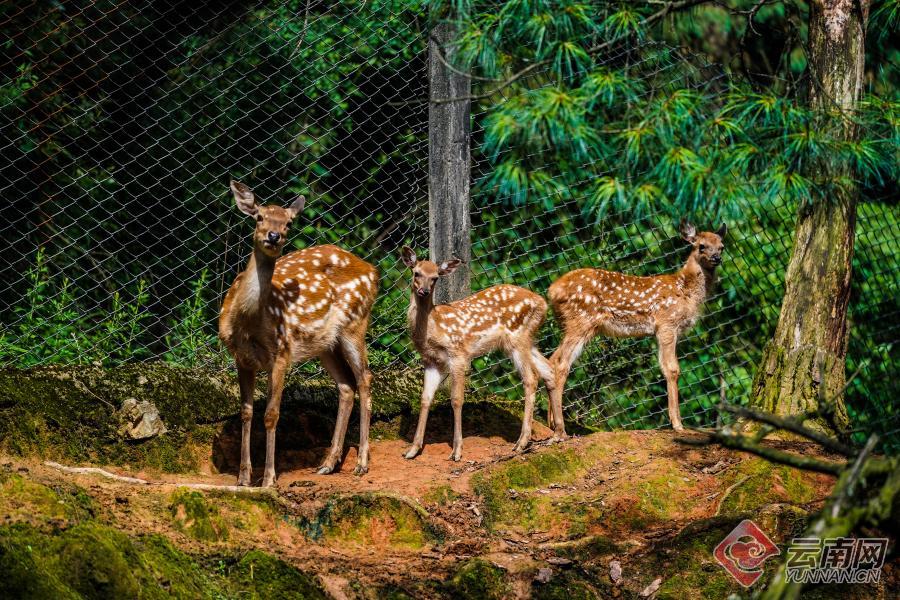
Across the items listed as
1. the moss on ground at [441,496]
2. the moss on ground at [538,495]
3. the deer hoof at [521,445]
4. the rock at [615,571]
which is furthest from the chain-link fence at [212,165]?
the rock at [615,571]

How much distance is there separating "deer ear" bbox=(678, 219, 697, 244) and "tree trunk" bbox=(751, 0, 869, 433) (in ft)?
3.34

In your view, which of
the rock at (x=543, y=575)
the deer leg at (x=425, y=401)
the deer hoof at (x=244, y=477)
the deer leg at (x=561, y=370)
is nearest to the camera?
the rock at (x=543, y=575)

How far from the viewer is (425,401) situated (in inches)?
276

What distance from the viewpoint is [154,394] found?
6547mm

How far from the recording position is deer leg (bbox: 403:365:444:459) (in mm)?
6949

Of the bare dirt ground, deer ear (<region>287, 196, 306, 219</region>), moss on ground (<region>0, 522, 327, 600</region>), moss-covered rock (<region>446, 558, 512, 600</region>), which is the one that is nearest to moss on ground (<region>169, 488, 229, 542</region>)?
the bare dirt ground

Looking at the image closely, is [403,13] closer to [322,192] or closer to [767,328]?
[322,192]

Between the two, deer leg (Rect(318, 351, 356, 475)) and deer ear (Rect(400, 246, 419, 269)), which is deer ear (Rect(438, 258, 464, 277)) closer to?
deer ear (Rect(400, 246, 419, 269))

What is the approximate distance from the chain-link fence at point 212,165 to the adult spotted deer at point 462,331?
1.63ft

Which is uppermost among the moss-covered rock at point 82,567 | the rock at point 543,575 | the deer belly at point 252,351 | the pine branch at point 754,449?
the deer belly at point 252,351

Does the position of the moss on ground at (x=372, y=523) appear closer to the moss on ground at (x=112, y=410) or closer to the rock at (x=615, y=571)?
the rock at (x=615, y=571)

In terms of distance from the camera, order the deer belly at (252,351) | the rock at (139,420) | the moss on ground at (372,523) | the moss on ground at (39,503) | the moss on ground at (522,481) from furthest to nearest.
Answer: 1. the rock at (139,420)
2. the deer belly at (252,351)
3. the moss on ground at (522,481)
4. the moss on ground at (372,523)
5. the moss on ground at (39,503)

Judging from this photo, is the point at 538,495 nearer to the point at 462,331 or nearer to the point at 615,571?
the point at 615,571

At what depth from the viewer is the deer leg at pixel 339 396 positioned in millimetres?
6707
